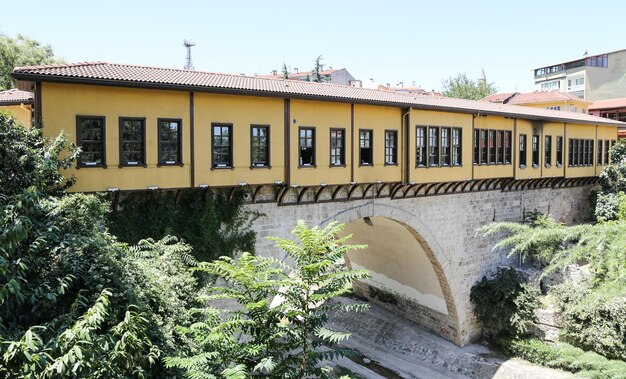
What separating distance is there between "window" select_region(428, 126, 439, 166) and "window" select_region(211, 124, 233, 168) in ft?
26.1

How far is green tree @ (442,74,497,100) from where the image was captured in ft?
174

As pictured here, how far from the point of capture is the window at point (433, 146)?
17500 mm

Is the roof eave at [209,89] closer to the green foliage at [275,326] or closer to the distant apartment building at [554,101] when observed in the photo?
the green foliage at [275,326]

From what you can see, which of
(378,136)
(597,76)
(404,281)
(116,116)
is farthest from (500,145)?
(597,76)

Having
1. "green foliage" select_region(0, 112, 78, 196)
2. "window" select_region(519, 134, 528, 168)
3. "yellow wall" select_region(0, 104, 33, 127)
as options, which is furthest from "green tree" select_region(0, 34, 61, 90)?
"window" select_region(519, 134, 528, 168)

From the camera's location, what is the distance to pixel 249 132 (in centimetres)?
1275

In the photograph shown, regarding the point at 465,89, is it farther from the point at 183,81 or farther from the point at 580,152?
the point at 183,81

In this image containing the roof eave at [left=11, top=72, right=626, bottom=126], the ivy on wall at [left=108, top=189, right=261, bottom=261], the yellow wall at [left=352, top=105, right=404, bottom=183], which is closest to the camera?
the roof eave at [left=11, top=72, right=626, bottom=126]

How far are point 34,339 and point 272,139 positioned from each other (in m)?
8.39

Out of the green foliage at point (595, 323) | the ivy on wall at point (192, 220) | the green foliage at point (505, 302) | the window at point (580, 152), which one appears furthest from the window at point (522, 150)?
the ivy on wall at point (192, 220)

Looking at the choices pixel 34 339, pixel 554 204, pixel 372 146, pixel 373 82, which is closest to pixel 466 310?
pixel 554 204

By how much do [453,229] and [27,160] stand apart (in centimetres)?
1578

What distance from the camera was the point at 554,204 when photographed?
24.8 m

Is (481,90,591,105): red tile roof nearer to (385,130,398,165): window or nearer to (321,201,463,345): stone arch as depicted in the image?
(321,201,463,345): stone arch
